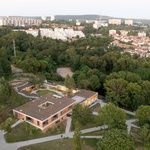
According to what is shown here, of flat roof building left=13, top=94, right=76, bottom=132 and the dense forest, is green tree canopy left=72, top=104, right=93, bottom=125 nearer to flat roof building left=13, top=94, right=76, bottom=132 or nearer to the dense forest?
flat roof building left=13, top=94, right=76, bottom=132

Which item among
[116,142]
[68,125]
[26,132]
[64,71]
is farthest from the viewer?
[64,71]

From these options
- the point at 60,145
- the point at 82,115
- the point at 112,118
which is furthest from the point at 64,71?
the point at 60,145

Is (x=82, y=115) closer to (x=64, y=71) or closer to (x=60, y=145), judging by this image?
(x=60, y=145)

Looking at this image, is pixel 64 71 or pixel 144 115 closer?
pixel 144 115

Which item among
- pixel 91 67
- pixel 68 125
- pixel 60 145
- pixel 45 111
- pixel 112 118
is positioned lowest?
pixel 60 145

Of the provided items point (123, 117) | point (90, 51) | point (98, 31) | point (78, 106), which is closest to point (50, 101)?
point (78, 106)

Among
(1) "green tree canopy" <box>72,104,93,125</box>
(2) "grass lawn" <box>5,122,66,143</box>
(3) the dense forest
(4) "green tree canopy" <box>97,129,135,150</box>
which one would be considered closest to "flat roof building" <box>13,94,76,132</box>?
(2) "grass lawn" <box>5,122,66,143</box>

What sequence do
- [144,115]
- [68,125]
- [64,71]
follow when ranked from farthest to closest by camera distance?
[64,71], [68,125], [144,115]

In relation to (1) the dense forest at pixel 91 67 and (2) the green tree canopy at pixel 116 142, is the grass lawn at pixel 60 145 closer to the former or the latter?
(2) the green tree canopy at pixel 116 142
